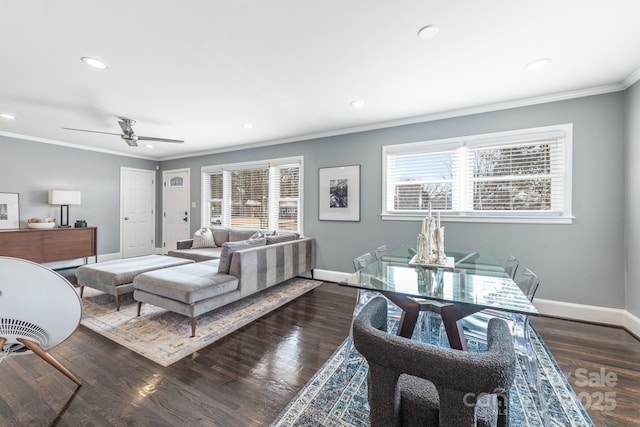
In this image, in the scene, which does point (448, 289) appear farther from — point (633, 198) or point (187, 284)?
point (633, 198)

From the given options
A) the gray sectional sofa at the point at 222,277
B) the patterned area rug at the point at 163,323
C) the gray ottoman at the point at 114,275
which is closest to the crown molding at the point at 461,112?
the gray sectional sofa at the point at 222,277

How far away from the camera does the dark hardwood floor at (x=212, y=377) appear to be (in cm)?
156

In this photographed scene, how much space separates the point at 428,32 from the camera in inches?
77.6

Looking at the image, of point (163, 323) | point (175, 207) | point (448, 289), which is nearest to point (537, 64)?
point (448, 289)

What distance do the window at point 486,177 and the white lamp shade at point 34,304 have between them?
3260mm

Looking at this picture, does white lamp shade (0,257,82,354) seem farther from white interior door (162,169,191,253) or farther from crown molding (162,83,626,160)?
white interior door (162,169,191,253)

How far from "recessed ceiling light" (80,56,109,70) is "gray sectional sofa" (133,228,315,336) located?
203 centimetres

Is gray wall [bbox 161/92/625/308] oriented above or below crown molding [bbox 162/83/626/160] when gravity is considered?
below

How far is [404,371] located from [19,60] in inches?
146

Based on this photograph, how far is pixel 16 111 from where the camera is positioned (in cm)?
354

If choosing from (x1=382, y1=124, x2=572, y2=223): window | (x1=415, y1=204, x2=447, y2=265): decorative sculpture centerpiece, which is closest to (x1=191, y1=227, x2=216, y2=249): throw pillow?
(x1=382, y1=124, x2=572, y2=223): window

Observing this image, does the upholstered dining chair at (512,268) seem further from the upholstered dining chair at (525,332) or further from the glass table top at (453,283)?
the upholstered dining chair at (525,332)

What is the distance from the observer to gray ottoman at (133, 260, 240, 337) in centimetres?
254

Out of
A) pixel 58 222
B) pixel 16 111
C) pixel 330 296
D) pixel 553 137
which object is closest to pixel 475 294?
pixel 330 296
